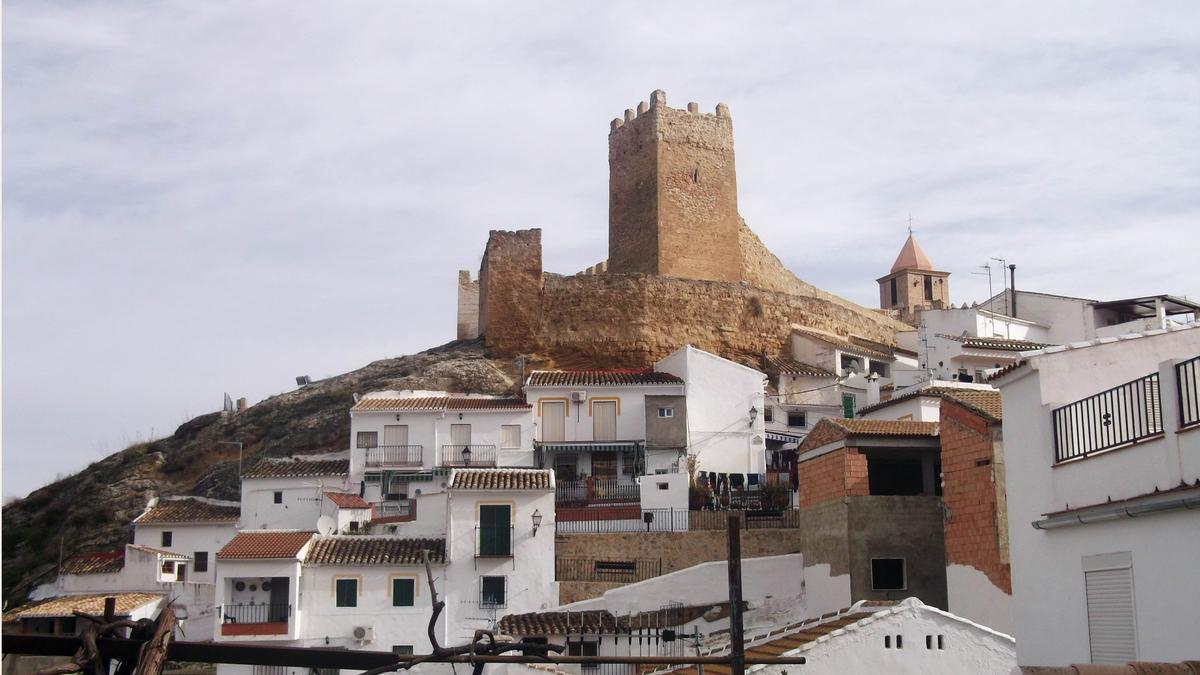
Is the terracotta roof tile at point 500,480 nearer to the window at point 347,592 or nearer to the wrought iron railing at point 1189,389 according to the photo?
the window at point 347,592

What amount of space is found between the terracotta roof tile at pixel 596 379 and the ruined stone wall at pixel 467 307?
14.6 metres

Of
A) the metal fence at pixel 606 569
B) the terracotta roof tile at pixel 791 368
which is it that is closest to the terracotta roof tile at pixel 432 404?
the metal fence at pixel 606 569

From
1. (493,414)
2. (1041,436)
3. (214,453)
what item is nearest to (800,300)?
(493,414)

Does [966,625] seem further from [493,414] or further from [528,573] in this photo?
[493,414]

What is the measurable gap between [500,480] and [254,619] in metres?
6.31

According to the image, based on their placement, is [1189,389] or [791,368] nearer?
[1189,389]

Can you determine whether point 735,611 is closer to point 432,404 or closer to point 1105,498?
point 1105,498

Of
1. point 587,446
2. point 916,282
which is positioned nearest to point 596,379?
point 587,446

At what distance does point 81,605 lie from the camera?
28406 mm

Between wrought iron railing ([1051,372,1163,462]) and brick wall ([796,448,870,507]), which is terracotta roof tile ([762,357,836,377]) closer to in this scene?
brick wall ([796,448,870,507])

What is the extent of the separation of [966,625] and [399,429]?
2109cm

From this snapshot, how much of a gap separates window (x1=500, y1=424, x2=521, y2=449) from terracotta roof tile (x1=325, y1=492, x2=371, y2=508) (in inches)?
187

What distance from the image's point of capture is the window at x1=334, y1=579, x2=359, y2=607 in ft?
91.9

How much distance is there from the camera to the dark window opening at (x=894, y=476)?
85.8 feet
